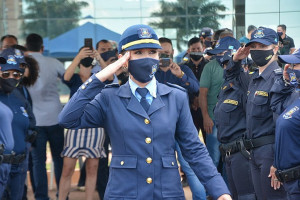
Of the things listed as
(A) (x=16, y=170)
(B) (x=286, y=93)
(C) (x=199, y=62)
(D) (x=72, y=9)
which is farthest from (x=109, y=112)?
(D) (x=72, y=9)

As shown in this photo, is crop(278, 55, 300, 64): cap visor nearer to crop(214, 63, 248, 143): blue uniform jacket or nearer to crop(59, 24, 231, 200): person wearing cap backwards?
crop(59, 24, 231, 200): person wearing cap backwards

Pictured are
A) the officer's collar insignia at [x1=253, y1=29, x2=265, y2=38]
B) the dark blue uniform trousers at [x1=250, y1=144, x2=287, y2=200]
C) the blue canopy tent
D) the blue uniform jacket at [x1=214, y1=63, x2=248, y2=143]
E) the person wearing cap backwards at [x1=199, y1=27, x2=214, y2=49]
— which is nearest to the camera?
the dark blue uniform trousers at [x1=250, y1=144, x2=287, y2=200]

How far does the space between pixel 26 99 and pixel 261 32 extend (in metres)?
2.93

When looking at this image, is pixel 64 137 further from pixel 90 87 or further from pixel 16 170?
pixel 90 87

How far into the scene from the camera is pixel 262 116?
6234 millimetres

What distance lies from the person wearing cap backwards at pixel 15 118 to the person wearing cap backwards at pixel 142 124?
302 cm

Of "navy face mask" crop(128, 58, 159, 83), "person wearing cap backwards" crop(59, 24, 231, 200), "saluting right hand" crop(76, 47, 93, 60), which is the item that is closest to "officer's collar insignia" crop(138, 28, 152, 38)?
"person wearing cap backwards" crop(59, 24, 231, 200)

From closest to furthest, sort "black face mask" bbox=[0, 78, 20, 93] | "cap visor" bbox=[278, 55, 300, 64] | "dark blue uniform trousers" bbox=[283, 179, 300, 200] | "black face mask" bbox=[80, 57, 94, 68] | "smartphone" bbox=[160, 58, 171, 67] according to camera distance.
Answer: "dark blue uniform trousers" bbox=[283, 179, 300, 200]
"cap visor" bbox=[278, 55, 300, 64]
"black face mask" bbox=[0, 78, 20, 93]
"smartphone" bbox=[160, 58, 171, 67]
"black face mask" bbox=[80, 57, 94, 68]

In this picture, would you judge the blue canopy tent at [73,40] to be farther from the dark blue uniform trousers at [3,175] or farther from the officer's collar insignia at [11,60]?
the dark blue uniform trousers at [3,175]

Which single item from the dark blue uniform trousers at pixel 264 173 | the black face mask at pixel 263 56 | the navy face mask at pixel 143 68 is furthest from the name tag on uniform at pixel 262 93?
the navy face mask at pixel 143 68

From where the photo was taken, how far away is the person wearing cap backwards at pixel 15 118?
7.16 meters

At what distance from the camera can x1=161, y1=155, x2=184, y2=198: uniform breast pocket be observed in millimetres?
4047

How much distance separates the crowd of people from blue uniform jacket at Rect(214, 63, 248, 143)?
0.03 feet

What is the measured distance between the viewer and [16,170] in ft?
23.8
